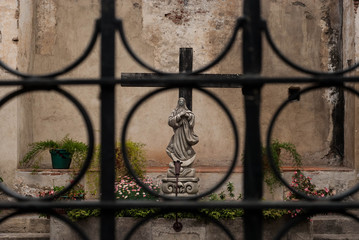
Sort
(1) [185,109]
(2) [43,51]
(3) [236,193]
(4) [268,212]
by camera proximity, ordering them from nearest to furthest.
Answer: (4) [268,212]
(1) [185,109]
(3) [236,193]
(2) [43,51]

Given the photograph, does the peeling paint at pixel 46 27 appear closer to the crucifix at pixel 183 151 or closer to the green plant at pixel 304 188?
the crucifix at pixel 183 151

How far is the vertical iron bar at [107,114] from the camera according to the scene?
3.58 ft

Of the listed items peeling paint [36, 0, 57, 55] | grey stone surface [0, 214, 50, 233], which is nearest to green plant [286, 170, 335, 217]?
grey stone surface [0, 214, 50, 233]

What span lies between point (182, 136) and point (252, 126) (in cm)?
374

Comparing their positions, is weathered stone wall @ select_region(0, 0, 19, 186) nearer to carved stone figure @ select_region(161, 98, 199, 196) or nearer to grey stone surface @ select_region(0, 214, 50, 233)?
grey stone surface @ select_region(0, 214, 50, 233)

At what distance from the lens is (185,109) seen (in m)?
4.87

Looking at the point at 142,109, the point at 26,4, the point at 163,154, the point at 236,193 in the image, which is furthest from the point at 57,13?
the point at 236,193

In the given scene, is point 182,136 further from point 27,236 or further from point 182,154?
point 27,236

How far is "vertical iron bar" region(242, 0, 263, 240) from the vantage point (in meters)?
1.09

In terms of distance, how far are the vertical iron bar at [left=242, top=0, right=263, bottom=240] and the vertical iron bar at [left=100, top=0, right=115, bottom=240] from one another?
33 cm

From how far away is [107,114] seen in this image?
43.0 inches

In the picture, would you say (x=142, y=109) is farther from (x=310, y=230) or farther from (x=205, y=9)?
(x=310, y=230)

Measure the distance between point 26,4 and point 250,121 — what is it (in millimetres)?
6442

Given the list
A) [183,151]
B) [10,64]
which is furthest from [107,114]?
[10,64]
